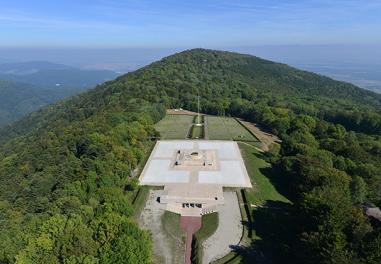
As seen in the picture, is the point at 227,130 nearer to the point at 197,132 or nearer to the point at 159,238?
the point at 197,132

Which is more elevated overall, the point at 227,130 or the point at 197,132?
the point at 197,132

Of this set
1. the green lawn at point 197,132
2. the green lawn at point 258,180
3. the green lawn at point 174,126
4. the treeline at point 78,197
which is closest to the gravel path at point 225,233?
the green lawn at point 258,180

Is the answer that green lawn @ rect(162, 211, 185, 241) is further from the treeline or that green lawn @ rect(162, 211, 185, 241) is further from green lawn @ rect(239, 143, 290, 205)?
green lawn @ rect(239, 143, 290, 205)

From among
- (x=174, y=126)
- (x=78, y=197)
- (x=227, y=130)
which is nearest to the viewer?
(x=78, y=197)

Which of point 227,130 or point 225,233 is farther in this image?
point 227,130

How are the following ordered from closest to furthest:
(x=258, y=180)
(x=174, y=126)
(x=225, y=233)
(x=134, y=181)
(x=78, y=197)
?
1. (x=225, y=233)
2. (x=78, y=197)
3. (x=134, y=181)
4. (x=258, y=180)
5. (x=174, y=126)

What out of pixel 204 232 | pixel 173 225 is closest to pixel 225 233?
pixel 204 232

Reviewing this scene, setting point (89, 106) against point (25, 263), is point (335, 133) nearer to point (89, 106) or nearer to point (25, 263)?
point (25, 263)
